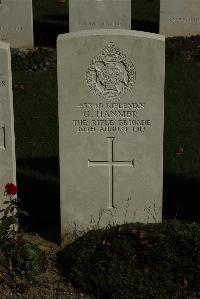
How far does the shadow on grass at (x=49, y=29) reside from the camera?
14.6 meters

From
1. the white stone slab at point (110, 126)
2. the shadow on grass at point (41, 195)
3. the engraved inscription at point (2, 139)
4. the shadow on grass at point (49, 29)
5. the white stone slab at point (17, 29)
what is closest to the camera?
the white stone slab at point (110, 126)

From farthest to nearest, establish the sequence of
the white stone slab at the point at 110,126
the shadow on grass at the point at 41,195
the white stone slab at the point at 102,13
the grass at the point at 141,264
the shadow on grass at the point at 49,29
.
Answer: the shadow on grass at the point at 49,29, the white stone slab at the point at 102,13, the shadow on grass at the point at 41,195, the white stone slab at the point at 110,126, the grass at the point at 141,264

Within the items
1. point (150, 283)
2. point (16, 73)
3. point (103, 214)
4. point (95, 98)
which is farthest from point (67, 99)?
point (16, 73)

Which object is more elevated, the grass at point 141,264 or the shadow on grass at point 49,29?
the shadow on grass at point 49,29

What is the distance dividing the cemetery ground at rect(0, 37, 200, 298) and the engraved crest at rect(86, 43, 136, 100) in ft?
3.90

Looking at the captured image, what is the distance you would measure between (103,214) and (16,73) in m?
6.29

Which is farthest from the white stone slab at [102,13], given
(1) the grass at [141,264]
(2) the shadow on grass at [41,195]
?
(1) the grass at [141,264]

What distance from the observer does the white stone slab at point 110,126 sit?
581 centimetres

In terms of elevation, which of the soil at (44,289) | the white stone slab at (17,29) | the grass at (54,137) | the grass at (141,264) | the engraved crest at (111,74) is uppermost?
the white stone slab at (17,29)

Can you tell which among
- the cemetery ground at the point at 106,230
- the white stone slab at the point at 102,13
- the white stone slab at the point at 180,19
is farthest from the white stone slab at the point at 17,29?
the white stone slab at the point at 180,19

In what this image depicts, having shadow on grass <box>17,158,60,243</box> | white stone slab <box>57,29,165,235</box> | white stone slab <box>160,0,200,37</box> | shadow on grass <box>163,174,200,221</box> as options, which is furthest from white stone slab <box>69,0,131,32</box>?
white stone slab <box>57,29,165,235</box>

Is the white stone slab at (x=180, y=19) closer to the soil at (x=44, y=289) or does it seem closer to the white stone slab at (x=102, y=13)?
the white stone slab at (x=102, y=13)

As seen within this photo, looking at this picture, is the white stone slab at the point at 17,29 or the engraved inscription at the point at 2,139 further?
the white stone slab at the point at 17,29

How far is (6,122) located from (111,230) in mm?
1344
